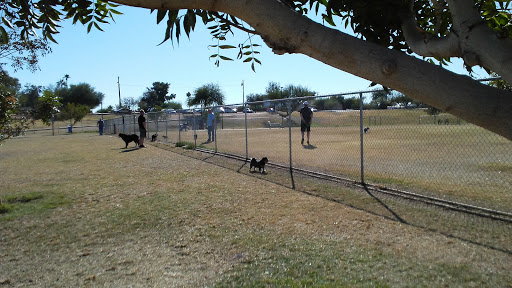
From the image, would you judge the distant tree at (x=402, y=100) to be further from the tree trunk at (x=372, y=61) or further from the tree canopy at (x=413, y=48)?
the tree trunk at (x=372, y=61)

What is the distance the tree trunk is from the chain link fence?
478 centimetres

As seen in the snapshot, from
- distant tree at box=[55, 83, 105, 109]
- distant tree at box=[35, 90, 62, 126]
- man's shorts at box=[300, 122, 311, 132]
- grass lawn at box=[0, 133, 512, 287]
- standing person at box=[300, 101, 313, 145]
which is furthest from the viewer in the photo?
distant tree at box=[55, 83, 105, 109]

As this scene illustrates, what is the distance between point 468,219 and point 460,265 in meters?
1.80

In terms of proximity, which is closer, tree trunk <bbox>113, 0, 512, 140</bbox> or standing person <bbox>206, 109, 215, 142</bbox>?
tree trunk <bbox>113, 0, 512, 140</bbox>

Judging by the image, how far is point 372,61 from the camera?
5.32 ft

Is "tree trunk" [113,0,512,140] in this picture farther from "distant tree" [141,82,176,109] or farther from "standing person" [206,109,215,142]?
"distant tree" [141,82,176,109]

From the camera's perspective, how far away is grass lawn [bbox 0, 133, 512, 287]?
372 cm

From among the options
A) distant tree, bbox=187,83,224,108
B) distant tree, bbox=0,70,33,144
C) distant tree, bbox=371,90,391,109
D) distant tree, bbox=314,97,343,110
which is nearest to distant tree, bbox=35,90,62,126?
distant tree, bbox=0,70,33,144

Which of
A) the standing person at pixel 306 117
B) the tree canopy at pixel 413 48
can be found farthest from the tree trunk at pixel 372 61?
the standing person at pixel 306 117

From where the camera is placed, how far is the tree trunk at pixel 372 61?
4.67ft

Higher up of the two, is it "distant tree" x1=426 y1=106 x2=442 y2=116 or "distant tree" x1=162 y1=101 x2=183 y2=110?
"distant tree" x1=162 y1=101 x2=183 y2=110

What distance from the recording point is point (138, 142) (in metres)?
19.0

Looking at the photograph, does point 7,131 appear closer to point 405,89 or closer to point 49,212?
point 49,212

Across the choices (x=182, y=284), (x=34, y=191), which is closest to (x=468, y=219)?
(x=182, y=284)
